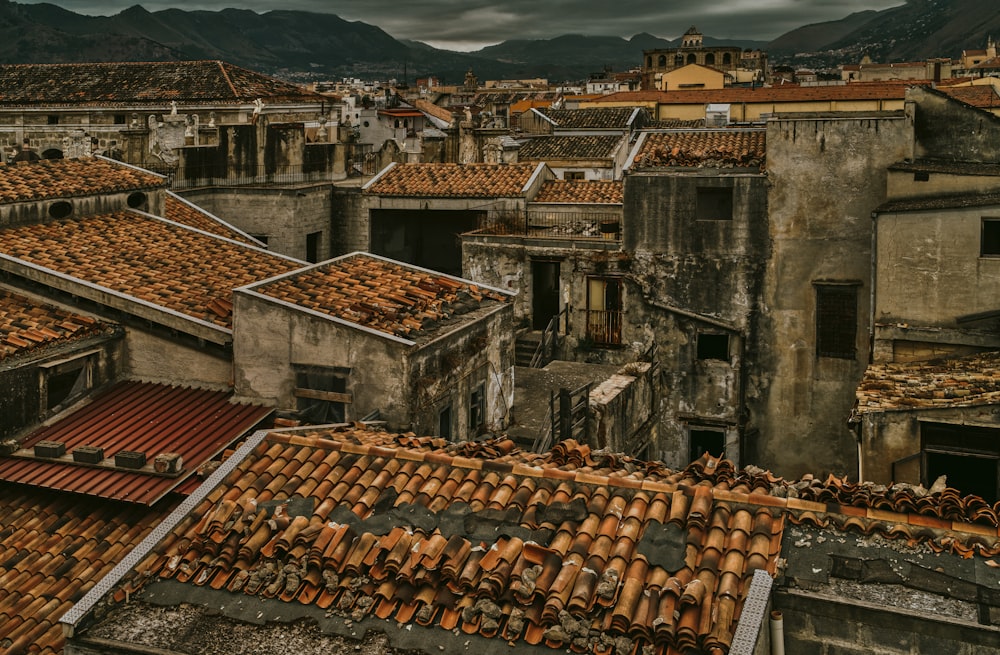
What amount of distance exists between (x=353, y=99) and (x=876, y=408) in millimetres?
63391

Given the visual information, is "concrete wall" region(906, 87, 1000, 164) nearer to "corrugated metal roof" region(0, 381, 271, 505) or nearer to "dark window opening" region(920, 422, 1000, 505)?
"dark window opening" region(920, 422, 1000, 505)

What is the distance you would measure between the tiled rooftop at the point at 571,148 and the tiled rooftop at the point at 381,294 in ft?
92.6

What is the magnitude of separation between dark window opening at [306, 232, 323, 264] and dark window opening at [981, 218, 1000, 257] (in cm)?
1808

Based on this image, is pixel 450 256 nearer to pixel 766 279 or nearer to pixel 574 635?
pixel 766 279

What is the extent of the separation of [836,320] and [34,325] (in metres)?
18.4

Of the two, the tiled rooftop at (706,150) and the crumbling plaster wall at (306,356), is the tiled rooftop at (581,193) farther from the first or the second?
the crumbling plaster wall at (306,356)

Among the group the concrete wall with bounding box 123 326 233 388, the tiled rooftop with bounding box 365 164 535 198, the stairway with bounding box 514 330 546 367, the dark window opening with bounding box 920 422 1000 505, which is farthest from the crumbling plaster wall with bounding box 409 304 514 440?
the tiled rooftop with bounding box 365 164 535 198

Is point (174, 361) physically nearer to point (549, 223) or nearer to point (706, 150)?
point (549, 223)

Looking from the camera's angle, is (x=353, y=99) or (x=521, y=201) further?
(x=353, y=99)

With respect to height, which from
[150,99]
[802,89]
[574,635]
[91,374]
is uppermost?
[802,89]

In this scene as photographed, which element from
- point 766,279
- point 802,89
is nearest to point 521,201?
point 766,279

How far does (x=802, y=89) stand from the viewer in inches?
2549

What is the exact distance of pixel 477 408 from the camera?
16094 mm

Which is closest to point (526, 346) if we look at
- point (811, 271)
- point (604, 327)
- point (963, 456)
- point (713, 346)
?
point (604, 327)
